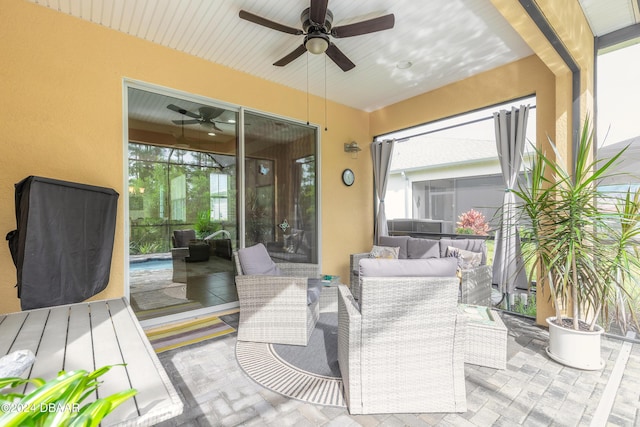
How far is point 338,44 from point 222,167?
2.01m

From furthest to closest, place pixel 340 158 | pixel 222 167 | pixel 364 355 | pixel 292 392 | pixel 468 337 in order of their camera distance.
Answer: pixel 340 158, pixel 222 167, pixel 468 337, pixel 292 392, pixel 364 355

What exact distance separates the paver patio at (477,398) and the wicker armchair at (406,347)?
0.10m

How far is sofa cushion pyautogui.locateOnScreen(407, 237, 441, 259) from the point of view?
13.2 feet

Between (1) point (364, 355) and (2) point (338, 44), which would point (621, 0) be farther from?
(1) point (364, 355)

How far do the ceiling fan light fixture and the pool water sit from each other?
9.05ft

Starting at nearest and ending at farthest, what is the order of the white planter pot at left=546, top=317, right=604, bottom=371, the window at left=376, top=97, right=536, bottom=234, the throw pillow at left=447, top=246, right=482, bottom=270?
the white planter pot at left=546, top=317, right=604, bottom=371 → the throw pillow at left=447, top=246, right=482, bottom=270 → the window at left=376, top=97, right=536, bottom=234

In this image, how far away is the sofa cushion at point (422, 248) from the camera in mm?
4031


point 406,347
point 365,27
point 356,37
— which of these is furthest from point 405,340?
point 356,37

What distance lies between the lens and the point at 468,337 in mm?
2406

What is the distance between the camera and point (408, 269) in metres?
1.89

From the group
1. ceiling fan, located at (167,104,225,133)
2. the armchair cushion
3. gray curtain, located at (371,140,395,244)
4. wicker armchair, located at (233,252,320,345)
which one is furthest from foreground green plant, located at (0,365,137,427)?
gray curtain, located at (371,140,395,244)

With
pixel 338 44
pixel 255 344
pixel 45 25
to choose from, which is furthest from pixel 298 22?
pixel 255 344

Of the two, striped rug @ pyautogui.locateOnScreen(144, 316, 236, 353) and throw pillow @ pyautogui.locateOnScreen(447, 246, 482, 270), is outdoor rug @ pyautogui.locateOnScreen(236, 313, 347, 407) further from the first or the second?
throw pillow @ pyautogui.locateOnScreen(447, 246, 482, 270)

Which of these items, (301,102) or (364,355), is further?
(301,102)
